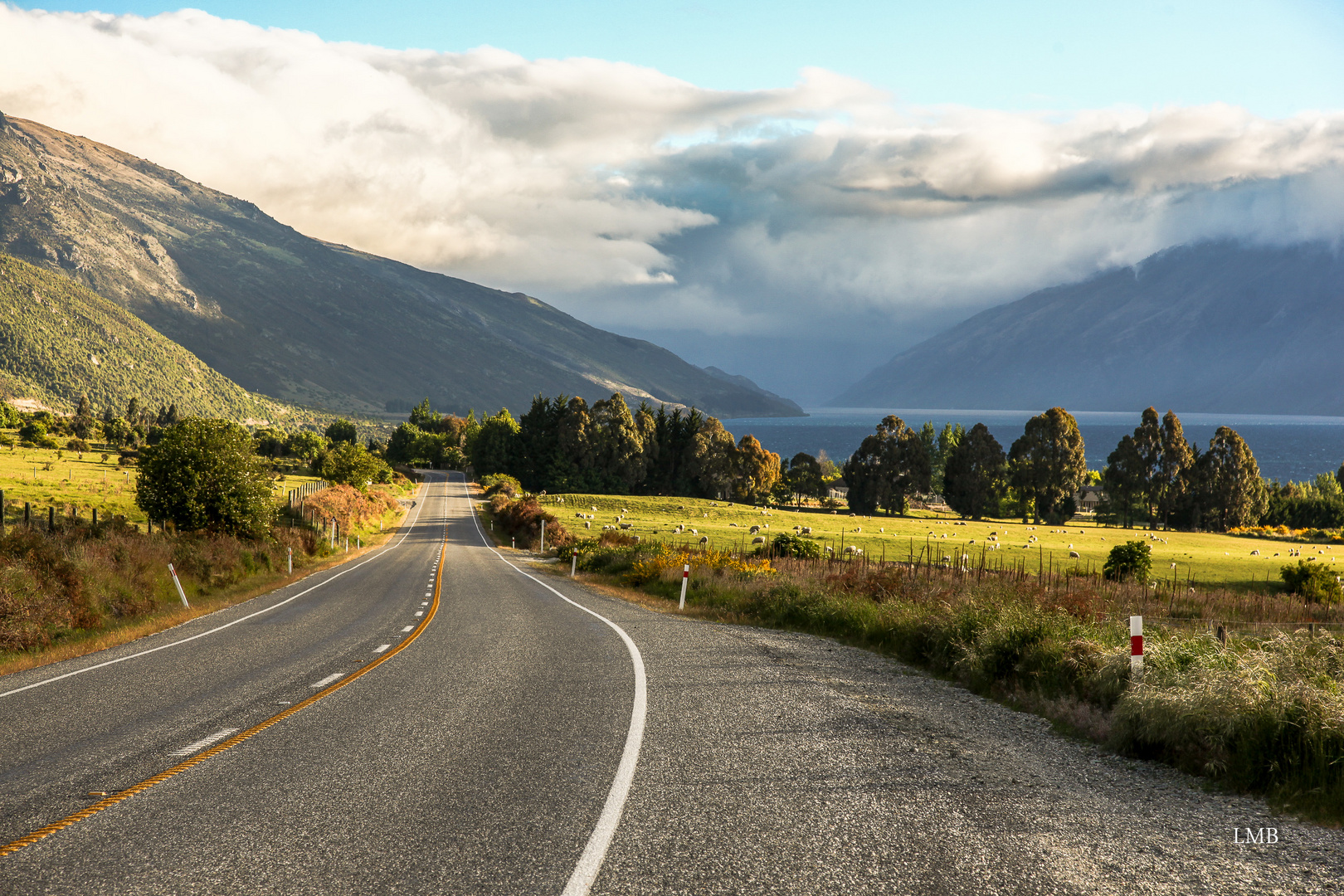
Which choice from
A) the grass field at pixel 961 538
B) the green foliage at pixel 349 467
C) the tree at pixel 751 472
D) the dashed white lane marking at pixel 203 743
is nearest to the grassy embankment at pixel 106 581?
the dashed white lane marking at pixel 203 743

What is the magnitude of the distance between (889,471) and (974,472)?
9543 mm

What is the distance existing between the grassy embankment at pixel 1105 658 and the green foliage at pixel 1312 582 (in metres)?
14.5

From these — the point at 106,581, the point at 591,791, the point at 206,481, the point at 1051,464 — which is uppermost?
the point at 1051,464

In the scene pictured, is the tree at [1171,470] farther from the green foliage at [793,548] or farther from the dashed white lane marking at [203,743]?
the dashed white lane marking at [203,743]

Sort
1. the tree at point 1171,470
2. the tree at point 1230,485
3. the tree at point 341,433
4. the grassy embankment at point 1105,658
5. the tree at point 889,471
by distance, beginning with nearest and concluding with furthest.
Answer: the grassy embankment at point 1105,658, the tree at point 1230,485, the tree at point 1171,470, the tree at point 889,471, the tree at point 341,433

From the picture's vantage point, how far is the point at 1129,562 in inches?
1508

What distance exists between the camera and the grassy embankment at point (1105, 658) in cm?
660

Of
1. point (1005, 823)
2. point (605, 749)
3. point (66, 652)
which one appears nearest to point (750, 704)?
point (605, 749)

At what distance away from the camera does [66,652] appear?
13656 millimetres

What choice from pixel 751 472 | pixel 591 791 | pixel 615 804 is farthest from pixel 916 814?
pixel 751 472

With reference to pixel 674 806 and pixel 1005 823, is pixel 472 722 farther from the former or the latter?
pixel 1005 823

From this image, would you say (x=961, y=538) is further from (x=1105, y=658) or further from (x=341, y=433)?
(x=341, y=433)

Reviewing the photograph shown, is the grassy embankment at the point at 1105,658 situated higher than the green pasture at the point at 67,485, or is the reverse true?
the grassy embankment at the point at 1105,658

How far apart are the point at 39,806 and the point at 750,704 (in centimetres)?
628
